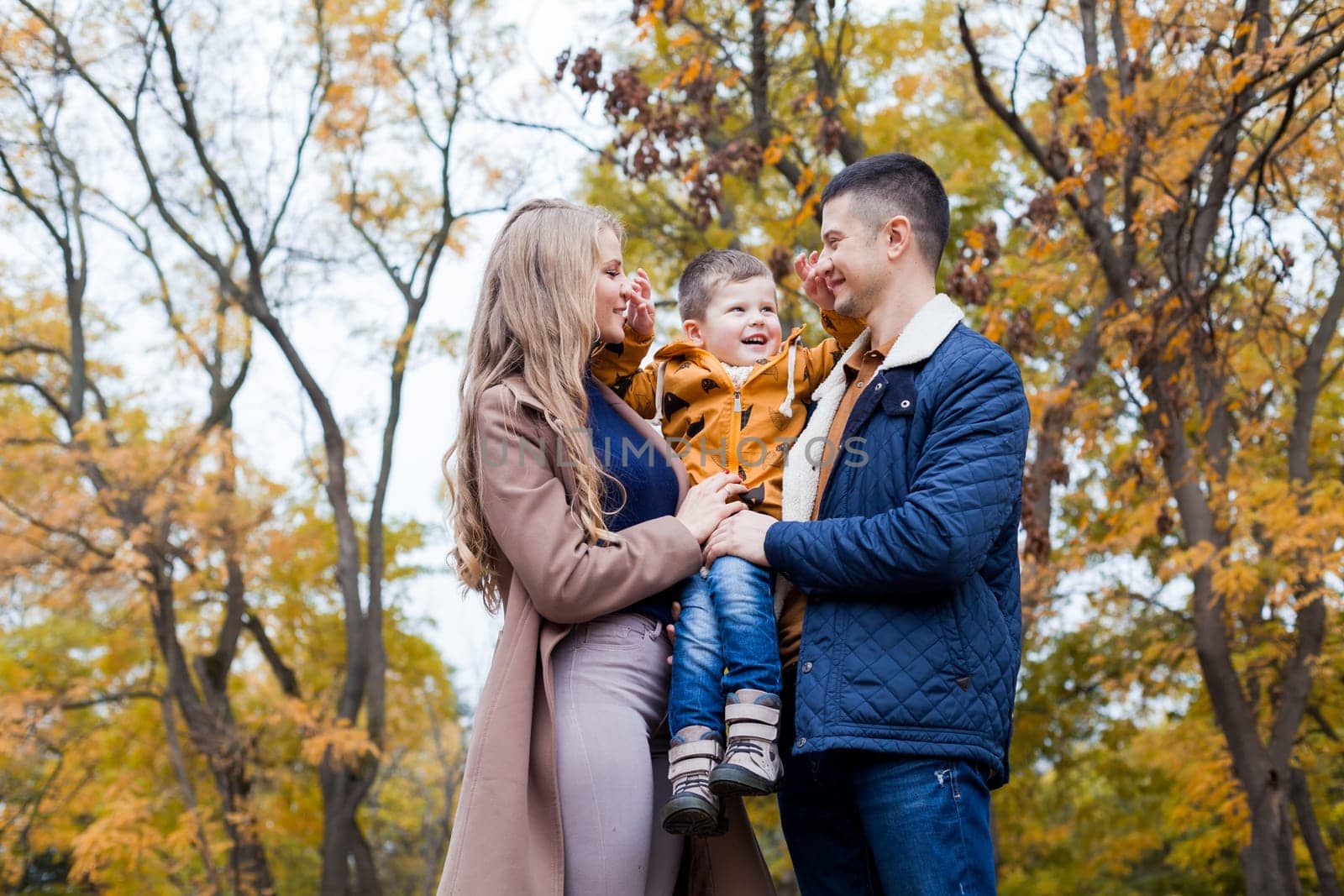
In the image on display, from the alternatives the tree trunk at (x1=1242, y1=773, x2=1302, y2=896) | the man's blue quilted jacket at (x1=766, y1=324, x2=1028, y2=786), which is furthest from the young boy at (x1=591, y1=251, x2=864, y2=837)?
the tree trunk at (x1=1242, y1=773, x2=1302, y2=896)

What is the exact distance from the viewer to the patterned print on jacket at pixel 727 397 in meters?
2.84

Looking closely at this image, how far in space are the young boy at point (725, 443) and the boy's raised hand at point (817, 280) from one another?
23 mm

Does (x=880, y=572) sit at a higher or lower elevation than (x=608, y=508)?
lower

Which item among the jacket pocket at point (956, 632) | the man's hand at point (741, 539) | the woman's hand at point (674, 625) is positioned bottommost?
the jacket pocket at point (956, 632)

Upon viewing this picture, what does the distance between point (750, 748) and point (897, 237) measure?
1115 millimetres

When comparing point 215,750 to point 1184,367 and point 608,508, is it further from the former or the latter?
point 608,508

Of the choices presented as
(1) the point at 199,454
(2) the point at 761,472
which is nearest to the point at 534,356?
(2) the point at 761,472

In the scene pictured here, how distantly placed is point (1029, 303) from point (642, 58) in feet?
15.0

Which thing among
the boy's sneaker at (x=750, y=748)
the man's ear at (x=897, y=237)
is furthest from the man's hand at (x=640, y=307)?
the boy's sneaker at (x=750, y=748)

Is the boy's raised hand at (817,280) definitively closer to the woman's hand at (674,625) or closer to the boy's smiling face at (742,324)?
the boy's smiling face at (742,324)

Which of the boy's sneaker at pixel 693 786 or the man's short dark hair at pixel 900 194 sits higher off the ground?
the man's short dark hair at pixel 900 194

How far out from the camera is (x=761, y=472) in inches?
110

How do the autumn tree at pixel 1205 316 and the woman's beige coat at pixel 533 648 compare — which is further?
the autumn tree at pixel 1205 316

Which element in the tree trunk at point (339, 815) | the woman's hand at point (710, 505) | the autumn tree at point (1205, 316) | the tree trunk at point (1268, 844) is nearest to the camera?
the woman's hand at point (710, 505)
